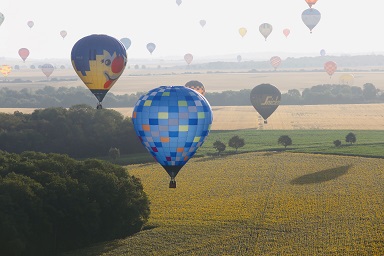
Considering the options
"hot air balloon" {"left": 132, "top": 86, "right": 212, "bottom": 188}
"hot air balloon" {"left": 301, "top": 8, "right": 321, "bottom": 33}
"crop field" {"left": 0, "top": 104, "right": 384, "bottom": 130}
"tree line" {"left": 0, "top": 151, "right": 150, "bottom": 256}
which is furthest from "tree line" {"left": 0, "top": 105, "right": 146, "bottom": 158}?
"hot air balloon" {"left": 301, "top": 8, "right": 321, "bottom": 33}

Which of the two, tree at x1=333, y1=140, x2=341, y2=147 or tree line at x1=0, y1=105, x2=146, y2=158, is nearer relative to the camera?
tree line at x1=0, y1=105, x2=146, y2=158

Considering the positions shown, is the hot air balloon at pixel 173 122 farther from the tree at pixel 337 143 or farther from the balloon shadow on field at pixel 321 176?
the tree at pixel 337 143

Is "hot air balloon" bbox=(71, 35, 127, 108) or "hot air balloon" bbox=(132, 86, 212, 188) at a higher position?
"hot air balloon" bbox=(71, 35, 127, 108)

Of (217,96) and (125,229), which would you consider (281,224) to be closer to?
(125,229)

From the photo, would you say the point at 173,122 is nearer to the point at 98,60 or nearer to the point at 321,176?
the point at 98,60

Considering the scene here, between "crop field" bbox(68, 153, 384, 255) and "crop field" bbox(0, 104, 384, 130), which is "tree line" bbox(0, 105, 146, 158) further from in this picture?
"crop field" bbox(0, 104, 384, 130)
